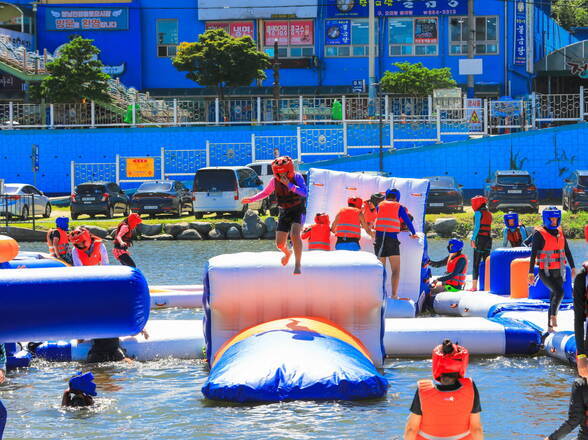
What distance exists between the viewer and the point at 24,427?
12141mm

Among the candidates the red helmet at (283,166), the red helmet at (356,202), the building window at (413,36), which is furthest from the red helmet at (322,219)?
the building window at (413,36)

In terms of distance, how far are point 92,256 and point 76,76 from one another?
2997 centimetres

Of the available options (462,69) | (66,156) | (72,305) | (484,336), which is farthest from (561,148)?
(72,305)

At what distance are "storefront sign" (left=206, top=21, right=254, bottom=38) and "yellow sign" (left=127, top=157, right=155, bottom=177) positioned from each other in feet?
38.7

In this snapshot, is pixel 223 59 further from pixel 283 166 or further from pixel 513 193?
pixel 283 166

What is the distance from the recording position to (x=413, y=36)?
5378 cm

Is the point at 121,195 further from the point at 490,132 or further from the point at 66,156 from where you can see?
the point at 490,132

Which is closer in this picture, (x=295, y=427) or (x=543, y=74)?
(x=295, y=427)

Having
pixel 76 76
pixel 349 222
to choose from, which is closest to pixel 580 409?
pixel 349 222

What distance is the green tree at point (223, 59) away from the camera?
47.6 m

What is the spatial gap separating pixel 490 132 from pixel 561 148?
3.14 metres

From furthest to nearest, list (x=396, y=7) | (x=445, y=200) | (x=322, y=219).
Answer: (x=396, y=7) → (x=445, y=200) → (x=322, y=219)

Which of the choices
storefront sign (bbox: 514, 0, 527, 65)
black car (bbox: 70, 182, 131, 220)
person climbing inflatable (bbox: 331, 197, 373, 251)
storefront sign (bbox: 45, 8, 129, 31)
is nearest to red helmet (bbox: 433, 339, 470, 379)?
person climbing inflatable (bbox: 331, 197, 373, 251)

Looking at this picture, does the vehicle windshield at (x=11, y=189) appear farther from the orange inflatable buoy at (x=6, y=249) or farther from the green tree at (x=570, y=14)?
the green tree at (x=570, y=14)
